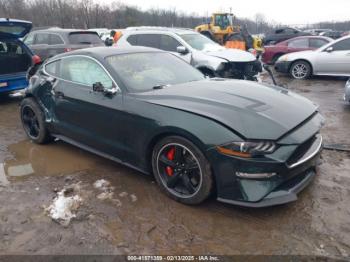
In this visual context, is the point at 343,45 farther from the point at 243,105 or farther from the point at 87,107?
the point at 87,107

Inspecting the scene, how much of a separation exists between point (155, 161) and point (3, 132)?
3.89 m

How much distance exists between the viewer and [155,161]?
344 cm

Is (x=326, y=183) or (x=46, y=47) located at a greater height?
(x=46, y=47)

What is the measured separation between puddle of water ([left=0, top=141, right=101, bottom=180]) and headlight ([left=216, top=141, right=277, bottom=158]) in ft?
7.34

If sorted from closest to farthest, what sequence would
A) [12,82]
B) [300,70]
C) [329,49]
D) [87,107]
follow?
1. [87,107]
2. [12,82]
3. [329,49]
4. [300,70]

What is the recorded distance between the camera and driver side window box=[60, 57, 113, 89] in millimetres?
3943

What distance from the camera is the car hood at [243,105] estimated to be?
2.93 metres

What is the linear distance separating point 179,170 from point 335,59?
8.97 m

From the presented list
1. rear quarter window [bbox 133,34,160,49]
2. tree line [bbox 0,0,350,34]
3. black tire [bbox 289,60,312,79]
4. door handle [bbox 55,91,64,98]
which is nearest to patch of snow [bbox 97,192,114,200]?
door handle [bbox 55,91,64,98]

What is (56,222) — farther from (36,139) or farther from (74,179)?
(36,139)

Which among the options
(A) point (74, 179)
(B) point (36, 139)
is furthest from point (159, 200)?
(B) point (36, 139)

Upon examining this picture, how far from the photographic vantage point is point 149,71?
4098 mm

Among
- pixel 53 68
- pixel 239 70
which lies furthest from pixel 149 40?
pixel 53 68

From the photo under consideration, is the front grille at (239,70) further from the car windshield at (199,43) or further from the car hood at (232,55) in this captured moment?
the car windshield at (199,43)
